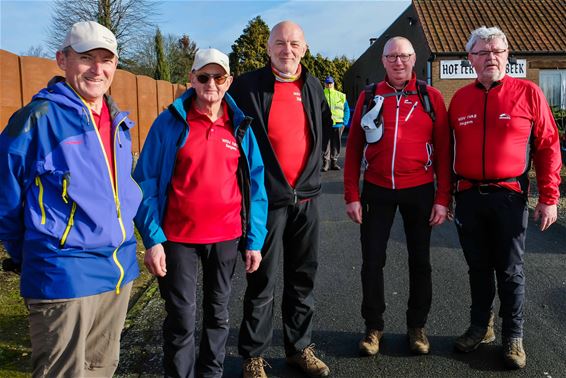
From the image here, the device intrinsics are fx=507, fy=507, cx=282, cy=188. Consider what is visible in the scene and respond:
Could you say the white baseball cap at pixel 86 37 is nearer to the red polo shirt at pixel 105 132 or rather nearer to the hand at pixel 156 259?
the red polo shirt at pixel 105 132

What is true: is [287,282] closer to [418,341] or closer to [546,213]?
[418,341]

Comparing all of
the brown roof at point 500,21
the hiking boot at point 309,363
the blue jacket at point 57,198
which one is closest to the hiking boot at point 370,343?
the hiking boot at point 309,363

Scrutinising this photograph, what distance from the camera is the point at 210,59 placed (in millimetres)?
2863

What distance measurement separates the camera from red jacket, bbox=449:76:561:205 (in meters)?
3.45

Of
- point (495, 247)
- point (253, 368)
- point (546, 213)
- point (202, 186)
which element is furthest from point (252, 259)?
point (546, 213)

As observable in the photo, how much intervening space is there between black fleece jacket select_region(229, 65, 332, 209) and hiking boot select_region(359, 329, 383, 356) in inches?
44.1

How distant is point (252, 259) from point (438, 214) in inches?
54.7

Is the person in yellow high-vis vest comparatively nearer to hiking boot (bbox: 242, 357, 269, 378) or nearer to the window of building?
hiking boot (bbox: 242, 357, 269, 378)

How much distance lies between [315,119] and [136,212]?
139 centimetres

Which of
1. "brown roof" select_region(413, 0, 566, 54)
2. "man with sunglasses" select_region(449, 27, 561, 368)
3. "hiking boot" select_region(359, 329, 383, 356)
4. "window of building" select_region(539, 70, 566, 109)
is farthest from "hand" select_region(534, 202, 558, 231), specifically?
"window of building" select_region(539, 70, 566, 109)

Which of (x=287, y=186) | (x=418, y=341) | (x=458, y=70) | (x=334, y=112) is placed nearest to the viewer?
(x=287, y=186)

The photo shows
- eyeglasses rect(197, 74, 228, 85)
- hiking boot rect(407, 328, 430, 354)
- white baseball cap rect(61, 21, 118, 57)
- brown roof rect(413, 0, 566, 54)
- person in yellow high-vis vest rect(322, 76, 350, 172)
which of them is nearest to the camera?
white baseball cap rect(61, 21, 118, 57)

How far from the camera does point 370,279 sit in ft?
12.2

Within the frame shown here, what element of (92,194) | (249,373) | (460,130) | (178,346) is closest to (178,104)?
(92,194)
